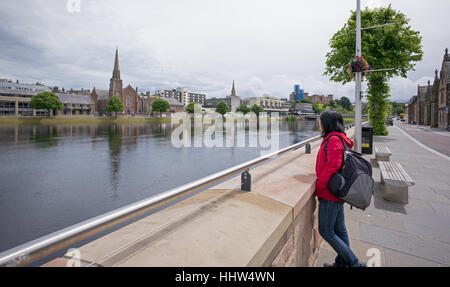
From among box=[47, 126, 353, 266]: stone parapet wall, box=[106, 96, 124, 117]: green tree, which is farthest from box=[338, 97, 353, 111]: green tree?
box=[47, 126, 353, 266]: stone parapet wall

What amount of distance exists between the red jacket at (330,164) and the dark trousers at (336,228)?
12 cm

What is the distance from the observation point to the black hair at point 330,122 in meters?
2.91

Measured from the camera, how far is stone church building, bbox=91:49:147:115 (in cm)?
10412

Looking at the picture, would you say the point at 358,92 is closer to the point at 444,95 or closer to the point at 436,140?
the point at 436,140

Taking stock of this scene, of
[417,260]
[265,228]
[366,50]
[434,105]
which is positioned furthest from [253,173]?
[434,105]

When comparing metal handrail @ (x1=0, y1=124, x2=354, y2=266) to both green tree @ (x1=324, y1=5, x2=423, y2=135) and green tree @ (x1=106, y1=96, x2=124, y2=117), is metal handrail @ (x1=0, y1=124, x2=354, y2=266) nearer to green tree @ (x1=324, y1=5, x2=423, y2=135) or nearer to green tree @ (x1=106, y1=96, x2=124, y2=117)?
green tree @ (x1=324, y1=5, x2=423, y2=135)

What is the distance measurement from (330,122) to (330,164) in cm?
61

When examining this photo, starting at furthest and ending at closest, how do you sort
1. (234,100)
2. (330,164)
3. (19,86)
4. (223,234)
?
(234,100) → (19,86) → (330,164) → (223,234)

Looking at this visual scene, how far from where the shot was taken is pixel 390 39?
17719mm

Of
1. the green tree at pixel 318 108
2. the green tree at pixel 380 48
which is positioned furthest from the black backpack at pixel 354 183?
the green tree at pixel 318 108

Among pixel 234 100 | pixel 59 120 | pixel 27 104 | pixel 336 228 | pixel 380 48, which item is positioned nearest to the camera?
pixel 336 228

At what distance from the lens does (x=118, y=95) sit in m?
105

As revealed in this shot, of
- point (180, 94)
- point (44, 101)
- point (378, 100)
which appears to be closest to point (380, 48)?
point (378, 100)

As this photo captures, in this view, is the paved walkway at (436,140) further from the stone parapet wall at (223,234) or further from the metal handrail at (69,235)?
the metal handrail at (69,235)
